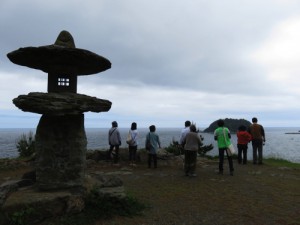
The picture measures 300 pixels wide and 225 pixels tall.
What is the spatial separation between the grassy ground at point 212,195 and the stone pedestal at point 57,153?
1618 mm

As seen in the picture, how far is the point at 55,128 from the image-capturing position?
7.51 metres

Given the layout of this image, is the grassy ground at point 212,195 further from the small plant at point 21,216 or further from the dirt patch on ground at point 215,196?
the small plant at point 21,216

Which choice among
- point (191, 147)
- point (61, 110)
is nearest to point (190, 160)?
point (191, 147)

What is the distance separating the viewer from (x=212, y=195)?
8.70m

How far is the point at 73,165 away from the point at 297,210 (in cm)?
558

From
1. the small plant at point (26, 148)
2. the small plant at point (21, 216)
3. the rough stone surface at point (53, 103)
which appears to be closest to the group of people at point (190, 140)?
the rough stone surface at point (53, 103)

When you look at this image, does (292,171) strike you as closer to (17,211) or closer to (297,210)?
(297,210)

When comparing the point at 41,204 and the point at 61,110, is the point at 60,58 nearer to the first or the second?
the point at 61,110

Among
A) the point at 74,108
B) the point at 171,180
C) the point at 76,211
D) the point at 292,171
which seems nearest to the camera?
the point at 76,211

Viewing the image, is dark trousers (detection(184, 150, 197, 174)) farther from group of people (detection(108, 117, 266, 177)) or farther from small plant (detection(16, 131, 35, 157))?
small plant (detection(16, 131, 35, 157))

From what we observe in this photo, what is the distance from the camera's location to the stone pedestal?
745 cm

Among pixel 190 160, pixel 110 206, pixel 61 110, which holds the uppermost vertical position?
pixel 61 110

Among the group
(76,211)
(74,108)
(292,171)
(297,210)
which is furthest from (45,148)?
(292,171)

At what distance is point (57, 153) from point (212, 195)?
4.44 m
